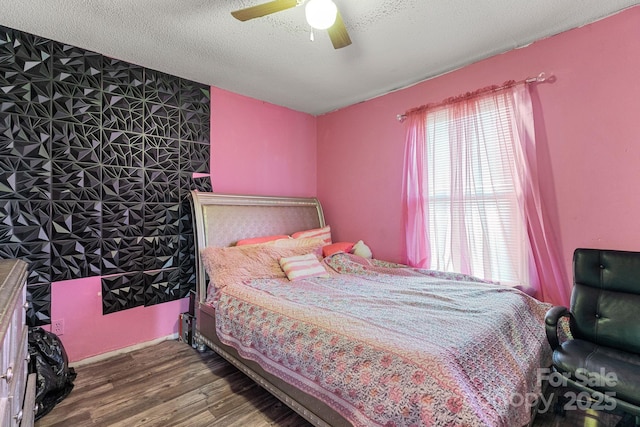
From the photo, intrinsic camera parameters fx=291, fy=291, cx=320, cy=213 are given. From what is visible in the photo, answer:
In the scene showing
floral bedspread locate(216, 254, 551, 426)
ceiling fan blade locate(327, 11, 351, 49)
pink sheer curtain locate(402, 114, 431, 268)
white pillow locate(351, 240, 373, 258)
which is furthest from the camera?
white pillow locate(351, 240, 373, 258)

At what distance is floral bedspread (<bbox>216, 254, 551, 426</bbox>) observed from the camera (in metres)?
1.19

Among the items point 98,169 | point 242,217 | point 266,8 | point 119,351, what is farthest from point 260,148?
point 119,351

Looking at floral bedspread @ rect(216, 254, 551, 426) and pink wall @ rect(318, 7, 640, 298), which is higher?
pink wall @ rect(318, 7, 640, 298)

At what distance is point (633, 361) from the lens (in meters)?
1.56

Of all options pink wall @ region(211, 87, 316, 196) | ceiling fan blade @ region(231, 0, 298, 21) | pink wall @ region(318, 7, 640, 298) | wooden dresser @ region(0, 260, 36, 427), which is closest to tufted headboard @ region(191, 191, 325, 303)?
pink wall @ region(211, 87, 316, 196)

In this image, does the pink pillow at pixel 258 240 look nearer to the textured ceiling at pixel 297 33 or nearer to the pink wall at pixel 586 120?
the textured ceiling at pixel 297 33

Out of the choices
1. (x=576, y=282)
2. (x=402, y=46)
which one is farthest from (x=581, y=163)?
(x=402, y=46)

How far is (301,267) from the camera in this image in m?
2.75

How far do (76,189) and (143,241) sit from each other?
0.66 metres

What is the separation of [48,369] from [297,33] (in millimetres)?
2934

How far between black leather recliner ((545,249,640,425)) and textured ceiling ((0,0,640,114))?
66.4 inches

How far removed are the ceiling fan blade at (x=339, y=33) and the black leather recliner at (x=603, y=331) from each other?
2.09 metres

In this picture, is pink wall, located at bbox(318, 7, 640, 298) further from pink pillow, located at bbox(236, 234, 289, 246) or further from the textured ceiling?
pink pillow, located at bbox(236, 234, 289, 246)

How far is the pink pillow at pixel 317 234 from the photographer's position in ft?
11.2
